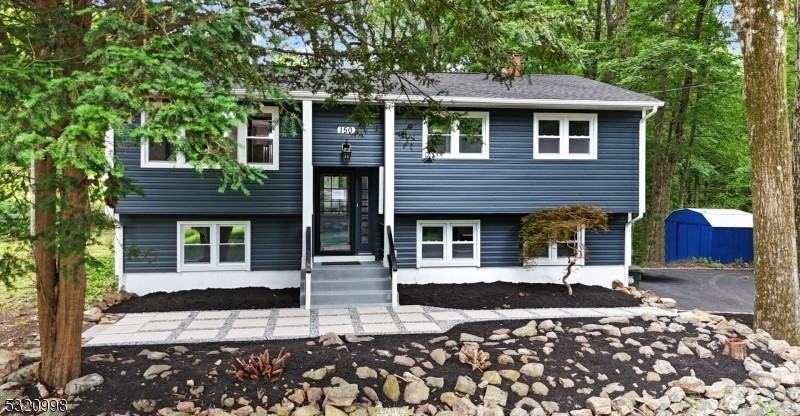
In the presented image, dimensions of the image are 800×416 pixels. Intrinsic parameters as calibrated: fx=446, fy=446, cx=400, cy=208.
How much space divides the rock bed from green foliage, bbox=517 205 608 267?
274 centimetres

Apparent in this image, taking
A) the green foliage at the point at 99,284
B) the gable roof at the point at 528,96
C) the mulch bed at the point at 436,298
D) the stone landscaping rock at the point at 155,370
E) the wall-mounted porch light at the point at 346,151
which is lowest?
the green foliage at the point at 99,284

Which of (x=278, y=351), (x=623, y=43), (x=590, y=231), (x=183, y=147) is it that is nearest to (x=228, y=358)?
→ (x=278, y=351)

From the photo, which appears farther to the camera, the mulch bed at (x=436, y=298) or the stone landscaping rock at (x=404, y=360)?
the mulch bed at (x=436, y=298)

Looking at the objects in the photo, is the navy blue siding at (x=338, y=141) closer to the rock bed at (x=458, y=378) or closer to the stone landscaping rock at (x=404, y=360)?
the rock bed at (x=458, y=378)

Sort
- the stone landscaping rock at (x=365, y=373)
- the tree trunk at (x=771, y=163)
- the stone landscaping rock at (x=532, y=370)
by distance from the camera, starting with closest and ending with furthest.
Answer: the stone landscaping rock at (x=365, y=373), the stone landscaping rock at (x=532, y=370), the tree trunk at (x=771, y=163)

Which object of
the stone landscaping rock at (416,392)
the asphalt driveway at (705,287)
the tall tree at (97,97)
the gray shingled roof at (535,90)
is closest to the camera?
the tall tree at (97,97)

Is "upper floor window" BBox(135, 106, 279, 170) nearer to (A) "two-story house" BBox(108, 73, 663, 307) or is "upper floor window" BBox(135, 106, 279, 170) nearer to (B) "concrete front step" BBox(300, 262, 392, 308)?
(A) "two-story house" BBox(108, 73, 663, 307)

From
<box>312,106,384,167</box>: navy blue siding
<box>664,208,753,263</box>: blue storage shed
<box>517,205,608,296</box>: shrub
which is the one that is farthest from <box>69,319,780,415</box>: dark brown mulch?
<box>664,208,753,263</box>: blue storage shed

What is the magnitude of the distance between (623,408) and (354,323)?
3464 mm

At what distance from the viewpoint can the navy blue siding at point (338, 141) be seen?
28.1 ft

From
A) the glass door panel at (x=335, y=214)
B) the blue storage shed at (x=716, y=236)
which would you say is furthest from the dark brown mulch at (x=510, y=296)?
the blue storage shed at (x=716, y=236)

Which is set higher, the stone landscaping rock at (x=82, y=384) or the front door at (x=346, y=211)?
the front door at (x=346, y=211)

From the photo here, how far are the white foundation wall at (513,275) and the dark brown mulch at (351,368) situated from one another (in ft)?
11.7

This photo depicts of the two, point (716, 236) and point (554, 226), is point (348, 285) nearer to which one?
point (554, 226)
